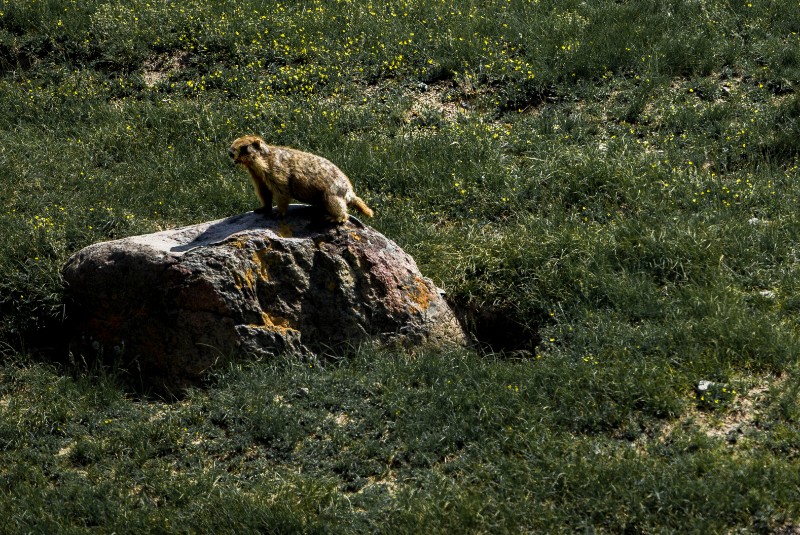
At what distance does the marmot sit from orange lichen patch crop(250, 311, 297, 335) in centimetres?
92

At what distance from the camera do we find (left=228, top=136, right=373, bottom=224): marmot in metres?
8.48

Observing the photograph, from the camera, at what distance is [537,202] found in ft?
35.3

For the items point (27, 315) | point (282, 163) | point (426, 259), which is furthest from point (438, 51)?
point (27, 315)

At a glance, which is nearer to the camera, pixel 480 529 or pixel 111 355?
pixel 480 529

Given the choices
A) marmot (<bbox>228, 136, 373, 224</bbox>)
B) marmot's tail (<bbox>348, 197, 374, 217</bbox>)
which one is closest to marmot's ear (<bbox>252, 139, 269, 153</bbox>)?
marmot (<bbox>228, 136, 373, 224</bbox>)

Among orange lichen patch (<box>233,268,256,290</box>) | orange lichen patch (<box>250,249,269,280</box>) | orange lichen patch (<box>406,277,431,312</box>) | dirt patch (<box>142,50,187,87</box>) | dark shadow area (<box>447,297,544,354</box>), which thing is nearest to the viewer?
orange lichen patch (<box>233,268,256,290</box>)

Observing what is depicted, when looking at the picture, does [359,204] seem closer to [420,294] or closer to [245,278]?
[420,294]

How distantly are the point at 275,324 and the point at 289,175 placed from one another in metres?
1.28

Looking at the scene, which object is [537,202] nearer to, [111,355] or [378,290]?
[378,290]

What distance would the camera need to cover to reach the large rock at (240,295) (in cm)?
841

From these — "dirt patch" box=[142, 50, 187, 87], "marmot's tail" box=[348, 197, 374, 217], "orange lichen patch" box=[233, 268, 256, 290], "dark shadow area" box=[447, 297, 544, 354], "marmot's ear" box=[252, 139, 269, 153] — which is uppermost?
"marmot's ear" box=[252, 139, 269, 153]

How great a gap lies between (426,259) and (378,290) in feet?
4.04

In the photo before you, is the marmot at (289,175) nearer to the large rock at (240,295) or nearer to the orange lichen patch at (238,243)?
the large rock at (240,295)

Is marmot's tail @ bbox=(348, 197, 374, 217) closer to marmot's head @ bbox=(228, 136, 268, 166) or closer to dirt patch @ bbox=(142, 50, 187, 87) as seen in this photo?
marmot's head @ bbox=(228, 136, 268, 166)
